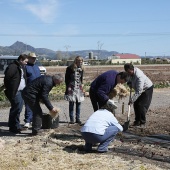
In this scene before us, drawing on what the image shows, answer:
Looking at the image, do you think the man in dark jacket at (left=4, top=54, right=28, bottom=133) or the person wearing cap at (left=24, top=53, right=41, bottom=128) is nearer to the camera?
the man in dark jacket at (left=4, top=54, right=28, bottom=133)

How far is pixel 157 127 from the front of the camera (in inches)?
383

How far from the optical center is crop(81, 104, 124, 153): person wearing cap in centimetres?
683

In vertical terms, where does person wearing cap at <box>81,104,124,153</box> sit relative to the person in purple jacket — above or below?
below

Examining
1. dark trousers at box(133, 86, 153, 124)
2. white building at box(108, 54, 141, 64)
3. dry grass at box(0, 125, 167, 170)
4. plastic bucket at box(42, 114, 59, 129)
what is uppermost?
white building at box(108, 54, 141, 64)

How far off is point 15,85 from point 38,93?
0.80 metres

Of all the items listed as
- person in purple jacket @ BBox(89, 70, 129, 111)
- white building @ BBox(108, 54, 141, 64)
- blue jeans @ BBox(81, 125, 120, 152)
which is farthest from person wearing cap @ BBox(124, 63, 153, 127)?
white building @ BBox(108, 54, 141, 64)

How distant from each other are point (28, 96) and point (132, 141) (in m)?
2.44

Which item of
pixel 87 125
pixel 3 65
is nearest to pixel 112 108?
pixel 87 125

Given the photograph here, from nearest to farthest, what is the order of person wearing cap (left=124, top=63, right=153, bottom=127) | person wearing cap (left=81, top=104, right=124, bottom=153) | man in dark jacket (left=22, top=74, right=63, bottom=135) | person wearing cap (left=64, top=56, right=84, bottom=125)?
person wearing cap (left=81, top=104, right=124, bottom=153), man in dark jacket (left=22, top=74, right=63, bottom=135), person wearing cap (left=124, top=63, right=153, bottom=127), person wearing cap (left=64, top=56, right=84, bottom=125)

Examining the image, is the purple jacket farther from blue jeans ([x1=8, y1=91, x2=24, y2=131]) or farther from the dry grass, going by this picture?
blue jeans ([x1=8, y1=91, x2=24, y2=131])

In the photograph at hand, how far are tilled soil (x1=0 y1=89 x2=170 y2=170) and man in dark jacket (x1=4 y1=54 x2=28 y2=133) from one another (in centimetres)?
31

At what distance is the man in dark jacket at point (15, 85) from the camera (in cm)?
883

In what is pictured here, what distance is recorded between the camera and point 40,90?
827cm

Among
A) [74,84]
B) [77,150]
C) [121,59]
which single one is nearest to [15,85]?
[74,84]
